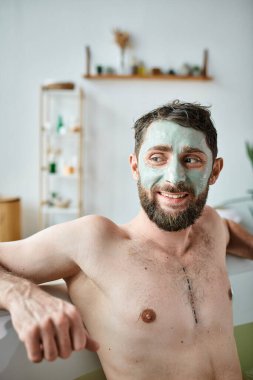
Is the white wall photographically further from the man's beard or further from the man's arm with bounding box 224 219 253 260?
the man's beard

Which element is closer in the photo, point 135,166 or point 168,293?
point 168,293

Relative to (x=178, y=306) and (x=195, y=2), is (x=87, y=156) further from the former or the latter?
(x=178, y=306)

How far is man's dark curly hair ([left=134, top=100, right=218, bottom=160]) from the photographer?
100 cm

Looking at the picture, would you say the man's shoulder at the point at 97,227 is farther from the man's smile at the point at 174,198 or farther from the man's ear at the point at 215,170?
the man's ear at the point at 215,170

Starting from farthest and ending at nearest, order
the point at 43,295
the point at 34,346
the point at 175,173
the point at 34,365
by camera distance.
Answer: the point at 34,365 → the point at 175,173 → the point at 43,295 → the point at 34,346

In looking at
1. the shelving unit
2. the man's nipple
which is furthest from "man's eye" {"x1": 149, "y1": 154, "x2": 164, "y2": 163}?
the shelving unit

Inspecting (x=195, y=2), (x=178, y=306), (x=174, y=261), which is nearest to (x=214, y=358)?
(x=178, y=306)

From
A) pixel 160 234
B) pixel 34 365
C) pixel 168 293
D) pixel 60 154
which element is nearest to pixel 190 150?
pixel 160 234

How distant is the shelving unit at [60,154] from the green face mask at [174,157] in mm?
2531

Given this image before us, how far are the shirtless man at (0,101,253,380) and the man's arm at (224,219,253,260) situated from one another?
35 centimetres

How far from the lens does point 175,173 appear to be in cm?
96

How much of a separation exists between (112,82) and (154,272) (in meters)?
2.96

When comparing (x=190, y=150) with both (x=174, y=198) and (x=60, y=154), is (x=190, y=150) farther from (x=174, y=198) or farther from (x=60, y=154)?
(x=60, y=154)

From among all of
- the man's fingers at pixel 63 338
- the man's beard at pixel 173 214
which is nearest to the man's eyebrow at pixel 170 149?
the man's beard at pixel 173 214
